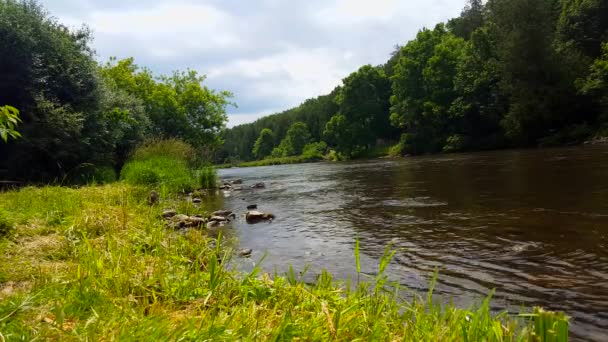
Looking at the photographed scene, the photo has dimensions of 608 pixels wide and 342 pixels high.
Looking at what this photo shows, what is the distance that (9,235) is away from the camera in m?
4.68

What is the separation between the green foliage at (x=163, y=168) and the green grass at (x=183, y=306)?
8221 millimetres

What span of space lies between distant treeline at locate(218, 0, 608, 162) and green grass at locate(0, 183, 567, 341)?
33.8 meters

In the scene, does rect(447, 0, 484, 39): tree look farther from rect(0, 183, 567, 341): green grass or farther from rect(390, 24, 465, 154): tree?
rect(0, 183, 567, 341): green grass

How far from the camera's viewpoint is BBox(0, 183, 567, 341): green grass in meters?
2.10

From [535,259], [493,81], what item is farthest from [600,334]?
[493,81]

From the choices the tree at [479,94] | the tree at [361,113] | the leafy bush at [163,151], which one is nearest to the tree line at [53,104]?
the leafy bush at [163,151]

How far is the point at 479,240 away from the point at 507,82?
1581 inches

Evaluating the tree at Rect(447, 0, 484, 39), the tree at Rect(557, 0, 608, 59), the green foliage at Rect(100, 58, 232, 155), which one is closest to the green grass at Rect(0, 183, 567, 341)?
the green foliage at Rect(100, 58, 232, 155)

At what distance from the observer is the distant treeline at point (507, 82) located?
35.9 metres

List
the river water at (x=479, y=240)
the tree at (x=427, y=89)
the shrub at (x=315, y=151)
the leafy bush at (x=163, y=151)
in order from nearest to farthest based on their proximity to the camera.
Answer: the river water at (x=479, y=240) < the leafy bush at (x=163, y=151) < the tree at (x=427, y=89) < the shrub at (x=315, y=151)

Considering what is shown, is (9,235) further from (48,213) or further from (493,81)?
(493,81)

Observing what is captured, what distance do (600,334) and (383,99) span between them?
71193 millimetres

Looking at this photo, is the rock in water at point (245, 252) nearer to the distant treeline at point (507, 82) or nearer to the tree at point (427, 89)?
the distant treeline at point (507, 82)

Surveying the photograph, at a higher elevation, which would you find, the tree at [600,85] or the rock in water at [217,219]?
the tree at [600,85]
